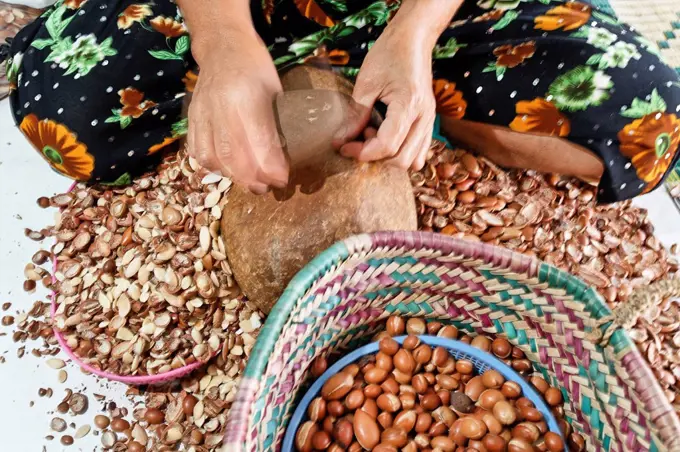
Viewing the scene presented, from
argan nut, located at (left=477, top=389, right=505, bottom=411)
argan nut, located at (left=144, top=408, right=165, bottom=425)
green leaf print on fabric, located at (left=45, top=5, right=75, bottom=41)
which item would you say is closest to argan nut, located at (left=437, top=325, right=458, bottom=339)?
argan nut, located at (left=477, top=389, right=505, bottom=411)

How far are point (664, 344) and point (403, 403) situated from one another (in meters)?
0.61

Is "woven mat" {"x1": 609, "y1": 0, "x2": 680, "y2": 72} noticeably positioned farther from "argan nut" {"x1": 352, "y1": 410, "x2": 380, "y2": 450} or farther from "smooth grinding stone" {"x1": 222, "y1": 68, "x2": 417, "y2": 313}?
"argan nut" {"x1": 352, "y1": 410, "x2": 380, "y2": 450}

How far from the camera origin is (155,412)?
1.06 meters

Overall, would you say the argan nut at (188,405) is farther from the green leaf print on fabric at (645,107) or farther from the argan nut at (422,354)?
the green leaf print on fabric at (645,107)

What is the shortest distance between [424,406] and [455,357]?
97 mm

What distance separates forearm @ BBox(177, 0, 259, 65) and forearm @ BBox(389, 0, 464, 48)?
0.25 meters

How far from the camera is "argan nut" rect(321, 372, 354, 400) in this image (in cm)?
85

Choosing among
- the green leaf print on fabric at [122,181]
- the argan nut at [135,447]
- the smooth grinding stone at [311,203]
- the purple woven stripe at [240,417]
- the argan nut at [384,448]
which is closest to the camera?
the purple woven stripe at [240,417]

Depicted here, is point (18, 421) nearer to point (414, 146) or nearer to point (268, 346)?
point (268, 346)

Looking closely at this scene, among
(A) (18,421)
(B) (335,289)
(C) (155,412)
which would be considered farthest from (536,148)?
(A) (18,421)

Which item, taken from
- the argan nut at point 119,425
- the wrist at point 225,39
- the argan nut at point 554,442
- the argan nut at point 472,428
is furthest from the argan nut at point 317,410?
the wrist at point 225,39

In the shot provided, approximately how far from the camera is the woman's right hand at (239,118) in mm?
781

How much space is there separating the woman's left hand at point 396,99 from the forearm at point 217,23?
204mm

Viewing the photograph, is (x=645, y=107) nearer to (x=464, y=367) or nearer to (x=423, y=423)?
(x=464, y=367)
